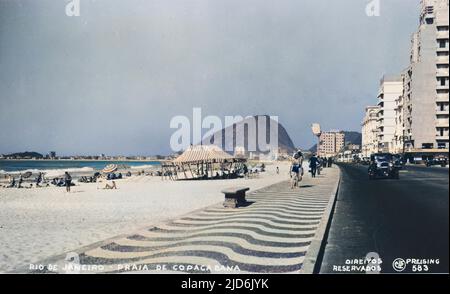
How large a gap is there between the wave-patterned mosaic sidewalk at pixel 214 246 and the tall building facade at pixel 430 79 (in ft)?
8.65

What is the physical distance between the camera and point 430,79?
4.06m

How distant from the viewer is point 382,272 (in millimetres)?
4355

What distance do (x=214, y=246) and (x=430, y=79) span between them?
437cm

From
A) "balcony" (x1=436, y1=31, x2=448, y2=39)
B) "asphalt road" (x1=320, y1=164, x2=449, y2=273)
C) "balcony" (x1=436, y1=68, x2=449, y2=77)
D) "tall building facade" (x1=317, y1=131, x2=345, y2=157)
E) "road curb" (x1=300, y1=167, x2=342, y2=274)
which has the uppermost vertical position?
"balcony" (x1=436, y1=31, x2=448, y2=39)

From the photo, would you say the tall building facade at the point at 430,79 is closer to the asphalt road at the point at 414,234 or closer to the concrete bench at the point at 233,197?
the asphalt road at the point at 414,234

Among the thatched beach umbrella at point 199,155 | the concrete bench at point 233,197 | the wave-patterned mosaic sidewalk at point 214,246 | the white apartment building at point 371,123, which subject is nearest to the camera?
the wave-patterned mosaic sidewalk at point 214,246

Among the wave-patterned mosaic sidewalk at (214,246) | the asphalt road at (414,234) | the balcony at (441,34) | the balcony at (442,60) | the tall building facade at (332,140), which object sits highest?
the balcony at (441,34)

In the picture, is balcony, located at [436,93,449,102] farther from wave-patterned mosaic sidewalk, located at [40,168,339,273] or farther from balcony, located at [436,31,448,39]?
wave-patterned mosaic sidewalk, located at [40,168,339,273]

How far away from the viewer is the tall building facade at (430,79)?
11.6 ft

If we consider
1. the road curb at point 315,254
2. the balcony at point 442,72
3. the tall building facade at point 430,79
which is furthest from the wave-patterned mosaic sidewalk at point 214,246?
the balcony at point 442,72

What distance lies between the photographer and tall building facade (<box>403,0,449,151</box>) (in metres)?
3.52

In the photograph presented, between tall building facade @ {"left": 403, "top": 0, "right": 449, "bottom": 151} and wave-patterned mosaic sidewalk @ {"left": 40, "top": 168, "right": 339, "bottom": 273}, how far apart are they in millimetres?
2637

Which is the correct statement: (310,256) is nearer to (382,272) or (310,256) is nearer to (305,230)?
(382,272)

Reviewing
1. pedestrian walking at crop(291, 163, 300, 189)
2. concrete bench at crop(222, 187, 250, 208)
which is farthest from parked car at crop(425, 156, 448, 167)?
pedestrian walking at crop(291, 163, 300, 189)
